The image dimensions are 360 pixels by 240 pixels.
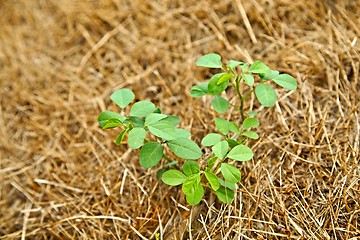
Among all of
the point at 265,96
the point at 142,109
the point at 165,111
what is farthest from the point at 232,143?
the point at 165,111

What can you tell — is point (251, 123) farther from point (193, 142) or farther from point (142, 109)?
point (142, 109)

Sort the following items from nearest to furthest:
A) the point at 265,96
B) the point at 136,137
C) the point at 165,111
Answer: the point at 136,137, the point at 265,96, the point at 165,111

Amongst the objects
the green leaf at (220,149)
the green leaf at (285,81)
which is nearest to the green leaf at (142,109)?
the green leaf at (220,149)

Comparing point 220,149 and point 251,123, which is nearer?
point 220,149

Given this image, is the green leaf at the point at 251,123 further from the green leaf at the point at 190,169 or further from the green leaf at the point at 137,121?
the green leaf at the point at 137,121

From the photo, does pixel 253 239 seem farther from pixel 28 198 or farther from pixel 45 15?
pixel 45 15

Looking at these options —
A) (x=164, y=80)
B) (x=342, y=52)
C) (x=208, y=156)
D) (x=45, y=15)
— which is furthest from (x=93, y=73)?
(x=342, y=52)
